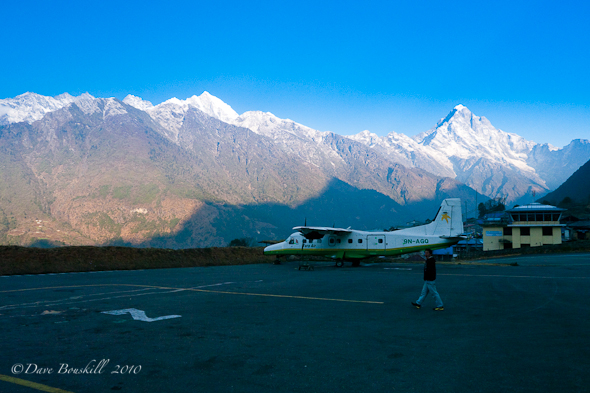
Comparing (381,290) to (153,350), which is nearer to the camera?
(153,350)

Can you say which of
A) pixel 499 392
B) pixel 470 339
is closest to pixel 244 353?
pixel 499 392

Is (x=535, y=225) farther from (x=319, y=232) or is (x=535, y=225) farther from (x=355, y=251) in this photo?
(x=319, y=232)

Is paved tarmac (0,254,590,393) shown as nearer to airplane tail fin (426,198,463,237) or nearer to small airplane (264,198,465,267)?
small airplane (264,198,465,267)

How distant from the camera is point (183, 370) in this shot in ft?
23.8

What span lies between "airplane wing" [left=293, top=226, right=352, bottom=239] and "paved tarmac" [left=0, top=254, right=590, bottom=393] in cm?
1716

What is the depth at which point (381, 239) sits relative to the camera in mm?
34344

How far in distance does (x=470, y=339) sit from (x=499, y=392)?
3.33 meters

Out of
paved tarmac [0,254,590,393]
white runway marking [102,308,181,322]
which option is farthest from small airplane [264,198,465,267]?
white runway marking [102,308,181,322]

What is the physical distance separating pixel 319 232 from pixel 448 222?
10886 millimetres

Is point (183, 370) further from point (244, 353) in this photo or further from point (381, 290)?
point (381, 290)

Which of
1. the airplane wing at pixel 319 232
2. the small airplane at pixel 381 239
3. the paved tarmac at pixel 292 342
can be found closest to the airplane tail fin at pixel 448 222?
the small airplane at pixel 381 239

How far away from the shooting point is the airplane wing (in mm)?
34156

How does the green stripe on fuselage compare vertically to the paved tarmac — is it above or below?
above

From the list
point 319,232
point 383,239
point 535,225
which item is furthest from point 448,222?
point 535,225
